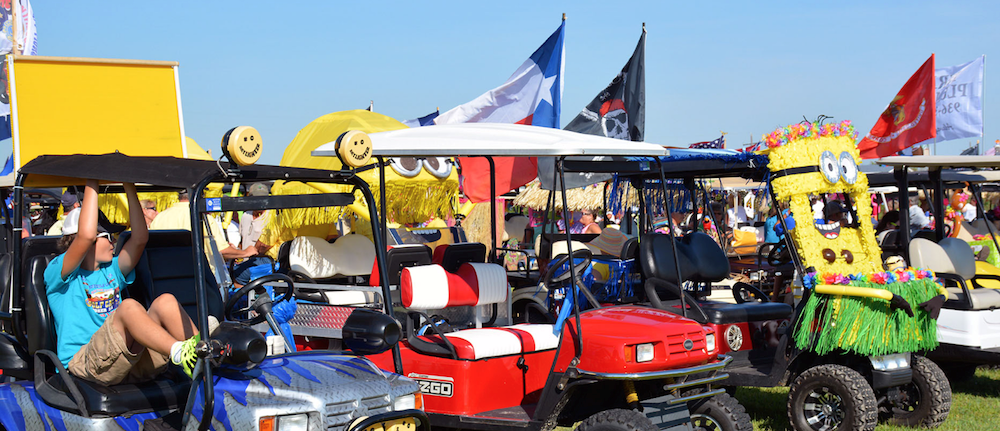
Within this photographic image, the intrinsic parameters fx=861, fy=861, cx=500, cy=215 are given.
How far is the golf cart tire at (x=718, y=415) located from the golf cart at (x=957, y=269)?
7.59 feet

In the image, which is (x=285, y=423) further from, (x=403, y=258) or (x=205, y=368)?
(x=403, y=258)

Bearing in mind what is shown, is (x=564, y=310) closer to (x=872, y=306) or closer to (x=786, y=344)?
(x=786, y=344)

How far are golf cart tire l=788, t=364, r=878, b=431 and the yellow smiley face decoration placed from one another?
720mm

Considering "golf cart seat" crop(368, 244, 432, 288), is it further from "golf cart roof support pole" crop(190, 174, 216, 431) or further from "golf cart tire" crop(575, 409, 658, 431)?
"golf cart roof support pole" crop(190, 174, 216, 431)

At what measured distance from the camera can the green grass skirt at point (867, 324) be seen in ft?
17.8

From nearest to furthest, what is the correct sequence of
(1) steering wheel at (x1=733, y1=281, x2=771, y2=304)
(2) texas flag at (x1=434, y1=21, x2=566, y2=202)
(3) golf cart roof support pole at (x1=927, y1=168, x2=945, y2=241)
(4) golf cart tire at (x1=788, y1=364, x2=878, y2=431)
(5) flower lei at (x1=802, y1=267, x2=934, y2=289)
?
(4) golf cart tire at (x1=788, y1=364, x2=878, y2=431) → (5) flower lei at (x1=802, y1=267, x2=934, y2=289) → (1) steering wheel at (x1=733, y1=281, x2=771, y2=304) → (3) golf cart roof support pole at (x1=927, y1=168, x2=945, y2=241) → (2) texas flag at (x1=434, y1=21, x2=566, y2=202)

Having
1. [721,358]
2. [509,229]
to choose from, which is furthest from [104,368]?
[509,229]

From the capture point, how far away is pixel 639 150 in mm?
4480

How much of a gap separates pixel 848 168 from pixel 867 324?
1.28m

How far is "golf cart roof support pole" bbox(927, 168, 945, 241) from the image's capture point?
7578 mm

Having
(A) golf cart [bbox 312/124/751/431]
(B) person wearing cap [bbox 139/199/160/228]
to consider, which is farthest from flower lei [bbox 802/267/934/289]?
(B) person wearing cap [bbox 139/199/160/228]

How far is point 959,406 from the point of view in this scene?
6.70m

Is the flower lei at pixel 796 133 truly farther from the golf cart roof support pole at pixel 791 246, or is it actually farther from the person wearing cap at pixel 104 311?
the person wearing cap at pixel 104 311

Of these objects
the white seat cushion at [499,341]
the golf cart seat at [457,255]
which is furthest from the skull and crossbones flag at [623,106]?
the white seat cushion at [499,341]
